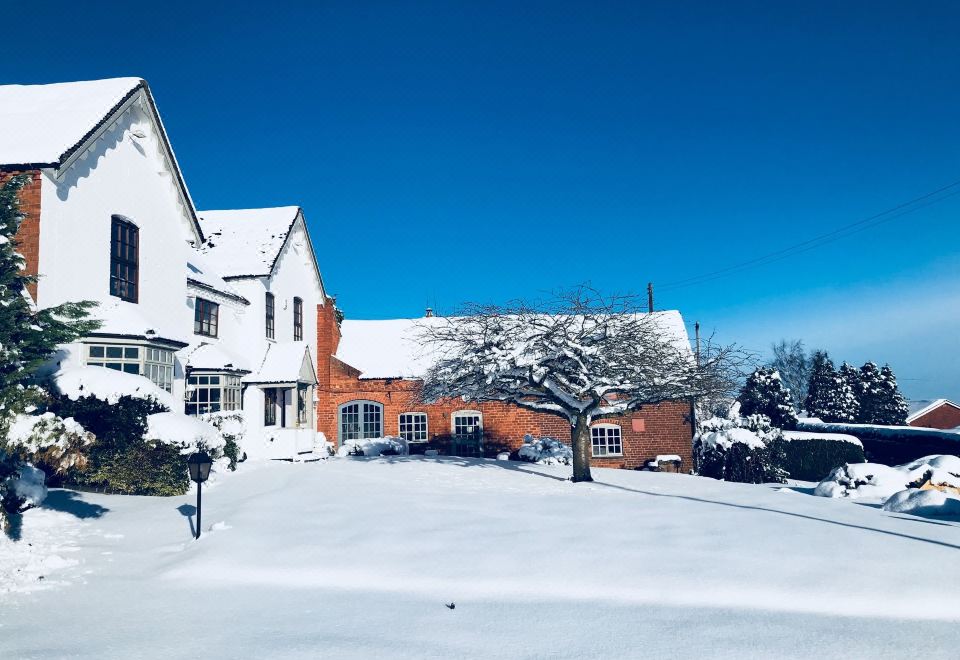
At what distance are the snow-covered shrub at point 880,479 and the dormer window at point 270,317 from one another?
1940cm

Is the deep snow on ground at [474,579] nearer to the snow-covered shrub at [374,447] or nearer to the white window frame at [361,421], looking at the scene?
the snow-covered shrub at [374,447]

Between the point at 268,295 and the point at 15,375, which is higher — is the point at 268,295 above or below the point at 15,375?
above

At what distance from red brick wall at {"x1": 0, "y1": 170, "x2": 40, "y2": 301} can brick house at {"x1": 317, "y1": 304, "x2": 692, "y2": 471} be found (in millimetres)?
14716

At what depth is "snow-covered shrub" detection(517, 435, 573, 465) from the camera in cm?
2273

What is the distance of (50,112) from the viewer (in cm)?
1516

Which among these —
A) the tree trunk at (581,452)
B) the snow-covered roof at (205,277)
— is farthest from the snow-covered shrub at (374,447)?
the tree trunk at (581,452)

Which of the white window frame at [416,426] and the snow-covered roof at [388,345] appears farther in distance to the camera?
the snow-covered roof at [388,345]

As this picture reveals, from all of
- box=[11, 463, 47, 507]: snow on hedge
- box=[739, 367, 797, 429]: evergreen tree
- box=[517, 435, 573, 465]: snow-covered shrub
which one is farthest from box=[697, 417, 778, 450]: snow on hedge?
box=[11, 463, 47, 507]: snow on hedge

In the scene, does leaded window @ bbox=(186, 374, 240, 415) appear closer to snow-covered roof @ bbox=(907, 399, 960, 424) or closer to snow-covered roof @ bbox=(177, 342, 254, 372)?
snow-covered roof @ bbox=(177, 342, 254, 372)

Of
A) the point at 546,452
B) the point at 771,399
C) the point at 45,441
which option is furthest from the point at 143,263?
the point at 771,399

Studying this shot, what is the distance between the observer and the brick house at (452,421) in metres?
25.6

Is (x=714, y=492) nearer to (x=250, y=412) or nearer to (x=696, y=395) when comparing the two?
(x=696, y=395)

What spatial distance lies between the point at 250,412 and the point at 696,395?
584 inches

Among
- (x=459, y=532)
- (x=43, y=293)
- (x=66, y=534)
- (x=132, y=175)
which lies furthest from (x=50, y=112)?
(x=459, y=532)
